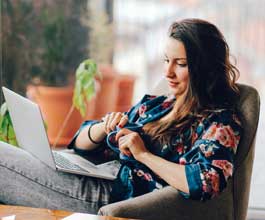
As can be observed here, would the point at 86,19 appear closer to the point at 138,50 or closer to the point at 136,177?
the point at 138,50

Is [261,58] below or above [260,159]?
above

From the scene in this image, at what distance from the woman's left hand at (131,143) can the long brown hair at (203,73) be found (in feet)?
0.32

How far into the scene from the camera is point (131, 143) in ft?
7.45

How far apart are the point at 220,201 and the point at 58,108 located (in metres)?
2.17

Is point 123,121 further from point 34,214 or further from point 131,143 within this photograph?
point 34,214

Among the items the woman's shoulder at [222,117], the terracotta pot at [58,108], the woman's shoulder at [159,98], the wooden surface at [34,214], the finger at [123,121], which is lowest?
the terracotta pot at [58,108]

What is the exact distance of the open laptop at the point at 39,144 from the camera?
2264 millimetres


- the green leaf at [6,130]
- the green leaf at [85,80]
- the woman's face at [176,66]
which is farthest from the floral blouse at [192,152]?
Result: the green leaf at [85,80]

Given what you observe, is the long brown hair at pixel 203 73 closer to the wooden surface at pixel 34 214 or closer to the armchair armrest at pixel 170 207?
the armchair armrest at pixel 170 207

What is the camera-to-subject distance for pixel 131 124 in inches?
96.3

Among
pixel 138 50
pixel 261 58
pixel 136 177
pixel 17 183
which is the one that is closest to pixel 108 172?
pixel 136 177

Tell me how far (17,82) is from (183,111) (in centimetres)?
197

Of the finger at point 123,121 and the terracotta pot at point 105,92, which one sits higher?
the finger at point 123,121

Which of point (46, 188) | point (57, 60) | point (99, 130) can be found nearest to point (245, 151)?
point (99, 130)
